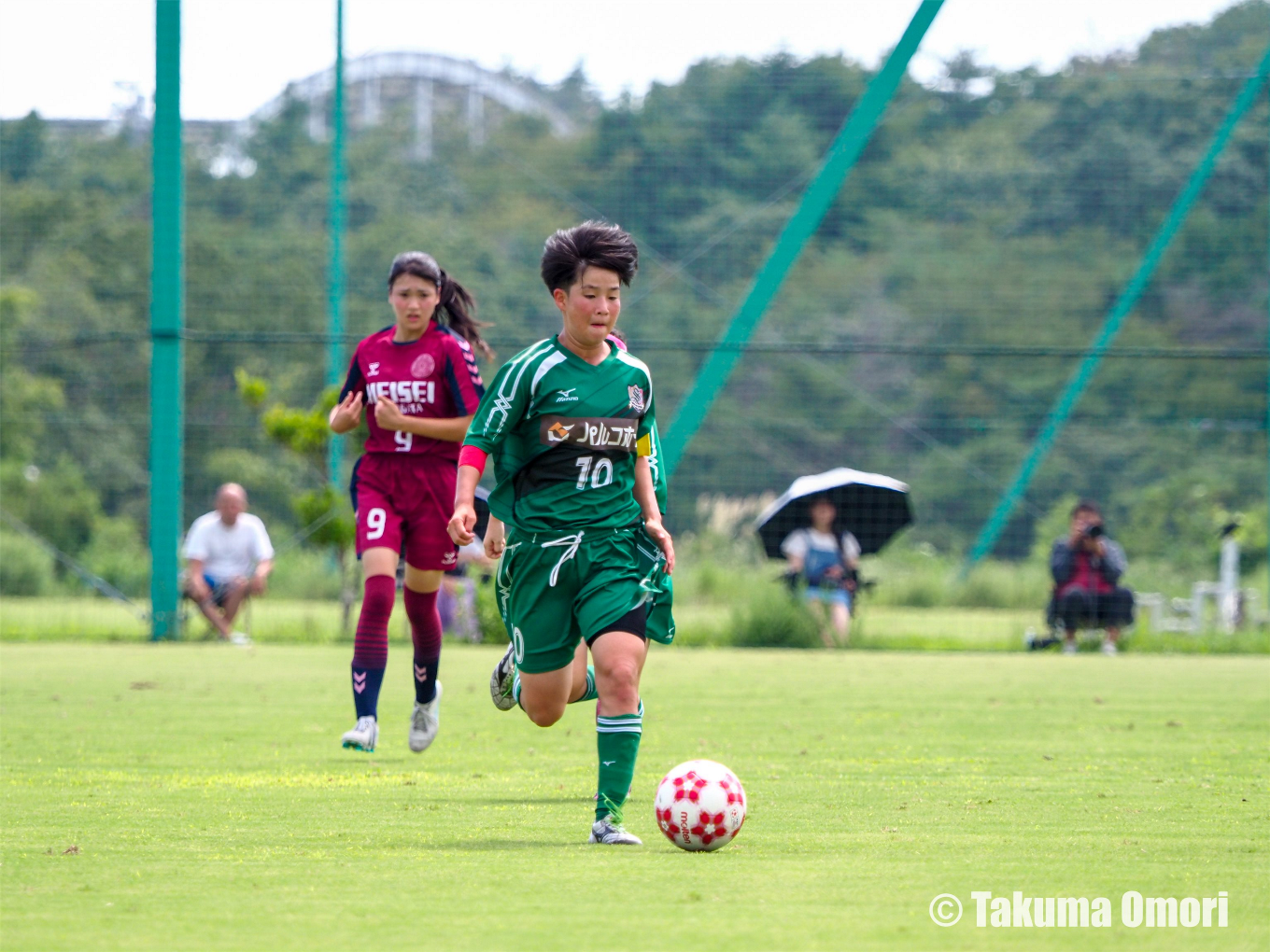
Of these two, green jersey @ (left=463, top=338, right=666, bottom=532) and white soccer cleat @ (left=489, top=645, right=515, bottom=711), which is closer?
green jersey @ (left=463, top=338, right=666, bottom=532)

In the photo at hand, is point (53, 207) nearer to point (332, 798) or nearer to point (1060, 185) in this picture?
point (1060, 185)

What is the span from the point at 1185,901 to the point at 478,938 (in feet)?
4.94

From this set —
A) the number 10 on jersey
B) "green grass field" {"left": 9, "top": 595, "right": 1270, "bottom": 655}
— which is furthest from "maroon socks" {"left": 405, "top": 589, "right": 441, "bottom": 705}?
"green grass field" {"left": 9, "top": 595, "right": 1270, "bottom": 655}

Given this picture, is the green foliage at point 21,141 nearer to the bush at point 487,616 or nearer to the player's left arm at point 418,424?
the bush at point 487,616

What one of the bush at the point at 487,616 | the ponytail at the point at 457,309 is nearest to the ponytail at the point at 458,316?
the ponytail at the point at 457,309

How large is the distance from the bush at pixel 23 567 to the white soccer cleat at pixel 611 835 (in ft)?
39.6

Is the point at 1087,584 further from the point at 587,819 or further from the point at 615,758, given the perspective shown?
the point at 615,758

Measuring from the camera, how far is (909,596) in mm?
19531

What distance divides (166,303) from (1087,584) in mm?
7890

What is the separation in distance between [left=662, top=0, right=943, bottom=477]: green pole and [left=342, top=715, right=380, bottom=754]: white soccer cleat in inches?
315

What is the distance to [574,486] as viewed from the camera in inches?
193

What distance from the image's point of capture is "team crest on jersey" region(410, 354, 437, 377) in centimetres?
679

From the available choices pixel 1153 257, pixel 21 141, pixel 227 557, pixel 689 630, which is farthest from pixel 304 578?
pixel 1153 257

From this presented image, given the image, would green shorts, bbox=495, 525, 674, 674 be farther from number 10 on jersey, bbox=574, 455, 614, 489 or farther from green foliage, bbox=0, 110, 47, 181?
green foliage, bbox=0, 110, 47, 181
